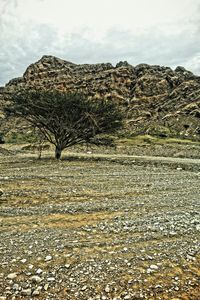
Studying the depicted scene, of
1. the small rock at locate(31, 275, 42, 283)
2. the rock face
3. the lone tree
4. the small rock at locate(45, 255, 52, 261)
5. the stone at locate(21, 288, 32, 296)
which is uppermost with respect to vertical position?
the rock face

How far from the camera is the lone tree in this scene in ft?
105

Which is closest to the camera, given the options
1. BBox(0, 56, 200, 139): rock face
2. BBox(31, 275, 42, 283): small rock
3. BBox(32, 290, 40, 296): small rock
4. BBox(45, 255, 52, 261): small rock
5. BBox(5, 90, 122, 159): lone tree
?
BBox(32, 290, 40, 296): small rock

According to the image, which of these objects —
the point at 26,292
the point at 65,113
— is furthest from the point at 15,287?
the point at 65,113

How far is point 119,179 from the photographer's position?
62.6ft

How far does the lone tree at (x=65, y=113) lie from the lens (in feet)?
105

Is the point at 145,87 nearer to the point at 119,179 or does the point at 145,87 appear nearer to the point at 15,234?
the point at 119,179

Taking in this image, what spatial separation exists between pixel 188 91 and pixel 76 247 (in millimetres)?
101229

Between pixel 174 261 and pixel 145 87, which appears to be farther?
pixel 145 87

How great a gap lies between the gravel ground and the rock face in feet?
201

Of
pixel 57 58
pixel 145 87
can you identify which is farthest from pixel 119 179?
pixel 57 58

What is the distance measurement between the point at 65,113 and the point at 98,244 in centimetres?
2494

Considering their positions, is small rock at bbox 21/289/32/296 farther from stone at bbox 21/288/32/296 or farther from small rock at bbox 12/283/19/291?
small rock at bbox 12/283/19/291

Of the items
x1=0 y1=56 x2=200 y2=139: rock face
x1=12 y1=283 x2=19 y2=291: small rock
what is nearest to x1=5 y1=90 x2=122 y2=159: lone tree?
x1=12 y1=283 x2=19 y2=291: small rock

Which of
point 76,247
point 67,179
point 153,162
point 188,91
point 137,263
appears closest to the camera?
point 137,263
